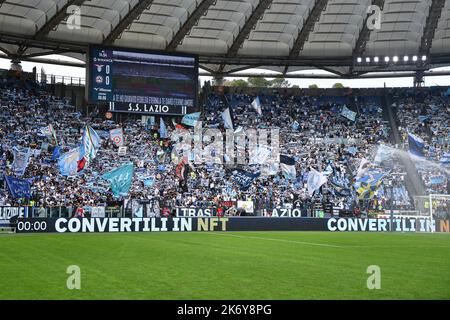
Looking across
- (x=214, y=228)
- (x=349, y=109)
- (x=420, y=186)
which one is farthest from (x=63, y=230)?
(x=349, y=109)

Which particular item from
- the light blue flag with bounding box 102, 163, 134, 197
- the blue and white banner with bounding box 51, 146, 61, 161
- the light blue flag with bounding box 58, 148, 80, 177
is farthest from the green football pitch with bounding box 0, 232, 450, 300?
the blue and white banner with bounding box 51, 146, 61, 161

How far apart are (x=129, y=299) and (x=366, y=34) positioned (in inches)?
1790

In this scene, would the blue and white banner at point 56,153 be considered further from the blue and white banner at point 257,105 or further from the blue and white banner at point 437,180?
the blue and white banner at point 437,180

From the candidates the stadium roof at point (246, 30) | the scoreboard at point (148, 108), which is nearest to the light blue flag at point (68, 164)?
the scoreboard at point (148, 108)

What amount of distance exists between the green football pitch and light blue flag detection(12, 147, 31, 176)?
2227 cm

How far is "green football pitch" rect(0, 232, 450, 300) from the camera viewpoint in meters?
10.7

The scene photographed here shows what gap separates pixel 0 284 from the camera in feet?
38.8

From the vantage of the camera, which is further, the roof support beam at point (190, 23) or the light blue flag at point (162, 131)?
the light blue flag at point (162, 131)

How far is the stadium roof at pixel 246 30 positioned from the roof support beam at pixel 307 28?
4 centimetres

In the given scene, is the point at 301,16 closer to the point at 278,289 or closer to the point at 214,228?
the point at 214,228

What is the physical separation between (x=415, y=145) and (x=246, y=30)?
17863 millimetres

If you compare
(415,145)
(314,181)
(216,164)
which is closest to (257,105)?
(216,164)

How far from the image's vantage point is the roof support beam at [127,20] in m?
44.6

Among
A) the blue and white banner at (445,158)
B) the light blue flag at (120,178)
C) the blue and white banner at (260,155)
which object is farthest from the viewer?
the blue and white banner at (445,158)
